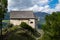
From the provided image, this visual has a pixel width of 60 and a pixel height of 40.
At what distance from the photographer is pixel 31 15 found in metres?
81.0

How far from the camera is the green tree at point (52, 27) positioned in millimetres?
34378

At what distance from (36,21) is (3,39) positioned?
47.4 m

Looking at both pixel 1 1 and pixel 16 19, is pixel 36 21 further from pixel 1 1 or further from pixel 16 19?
pixel 1 1

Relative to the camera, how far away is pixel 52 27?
3491cm

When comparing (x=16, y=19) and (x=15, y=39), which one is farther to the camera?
(x=16, y=19)

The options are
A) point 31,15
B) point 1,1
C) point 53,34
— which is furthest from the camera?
point 31,15

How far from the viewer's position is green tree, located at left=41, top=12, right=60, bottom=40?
34378mm

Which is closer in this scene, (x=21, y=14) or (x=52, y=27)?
(x=52, y=27)

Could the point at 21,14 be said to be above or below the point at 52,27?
below

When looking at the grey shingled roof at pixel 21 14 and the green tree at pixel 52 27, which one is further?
the grey shingled roof at pixel 21 14

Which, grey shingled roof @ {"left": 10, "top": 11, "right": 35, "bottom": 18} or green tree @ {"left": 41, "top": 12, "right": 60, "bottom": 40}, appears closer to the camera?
green tree @ {"left": 41, "top": 12, "right": 60, "bottom": 40}

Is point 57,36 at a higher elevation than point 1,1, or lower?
lower

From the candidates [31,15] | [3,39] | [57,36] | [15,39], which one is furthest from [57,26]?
[31,15]

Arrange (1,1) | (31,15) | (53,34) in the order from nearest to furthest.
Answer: (53,34) → (1,1) → (31,15)
